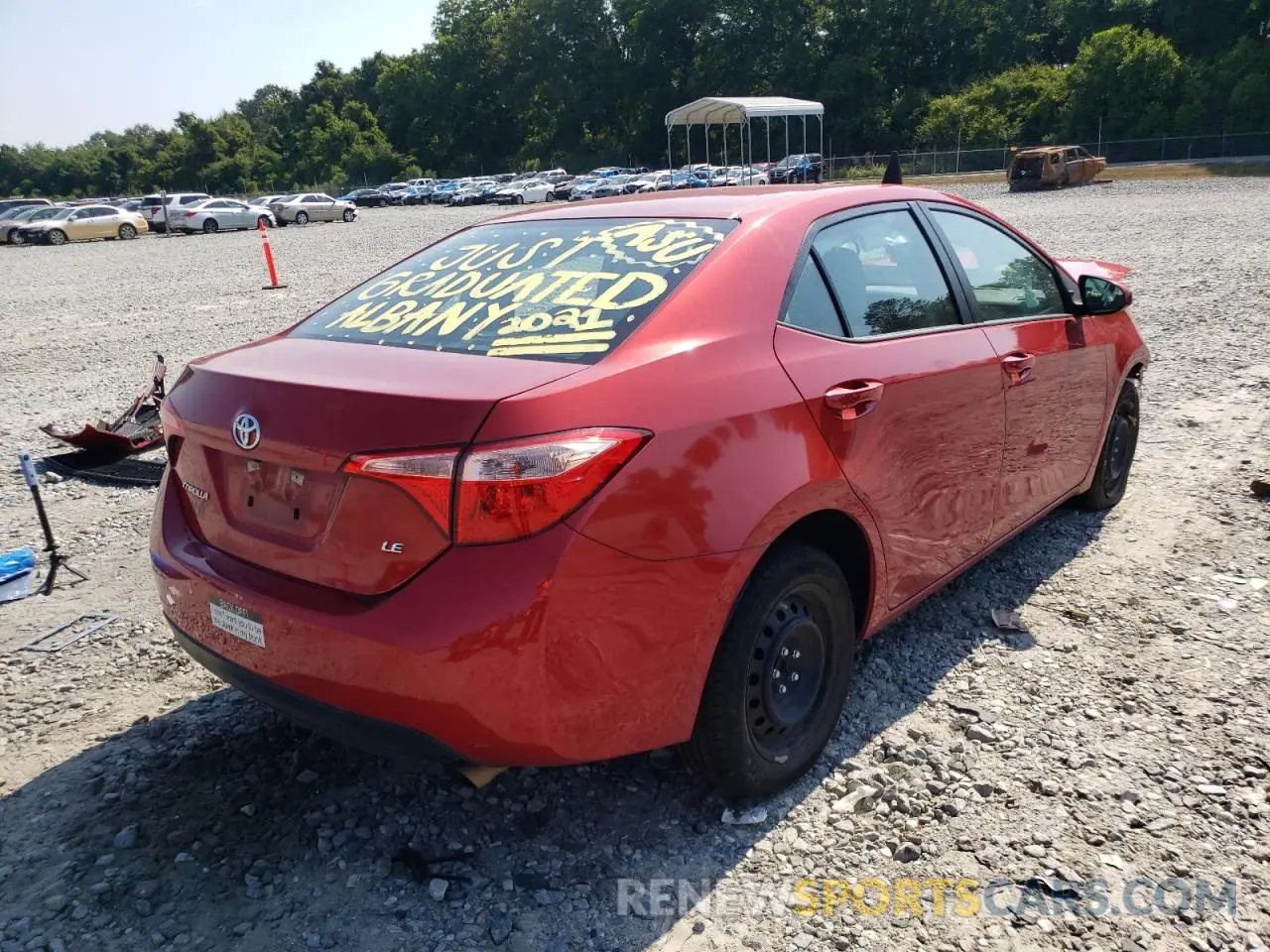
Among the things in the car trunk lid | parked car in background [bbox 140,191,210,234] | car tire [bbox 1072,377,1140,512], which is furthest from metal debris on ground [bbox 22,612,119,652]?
parked car in background [bbox 140,191,210,234]

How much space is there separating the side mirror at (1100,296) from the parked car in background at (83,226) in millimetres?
40907

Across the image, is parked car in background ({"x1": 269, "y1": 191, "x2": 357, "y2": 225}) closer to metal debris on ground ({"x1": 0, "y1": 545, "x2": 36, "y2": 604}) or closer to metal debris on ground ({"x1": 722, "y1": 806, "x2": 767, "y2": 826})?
metal debris on ground ({"x1": 0, "y1": 545, "x2": 36, "y2": 604})

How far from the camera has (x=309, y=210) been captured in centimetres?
4503

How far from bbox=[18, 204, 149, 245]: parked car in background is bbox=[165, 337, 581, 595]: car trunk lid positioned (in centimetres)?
4055

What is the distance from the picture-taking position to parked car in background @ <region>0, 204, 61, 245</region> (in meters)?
36.6

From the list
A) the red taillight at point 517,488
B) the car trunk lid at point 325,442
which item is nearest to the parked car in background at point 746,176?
the car trunk lid at point 325,442

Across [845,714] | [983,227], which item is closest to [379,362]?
[845,714]

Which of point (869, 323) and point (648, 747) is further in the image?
point (869, 323)

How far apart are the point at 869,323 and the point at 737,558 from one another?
42.8 inches

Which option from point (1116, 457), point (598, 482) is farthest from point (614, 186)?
point (598, 482)

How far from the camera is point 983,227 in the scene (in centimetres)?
395

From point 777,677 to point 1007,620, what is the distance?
1.62 metres

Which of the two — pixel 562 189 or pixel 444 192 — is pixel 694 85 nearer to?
pixel 444 192

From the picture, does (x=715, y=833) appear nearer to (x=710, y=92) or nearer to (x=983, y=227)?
(x=983, y=227)
